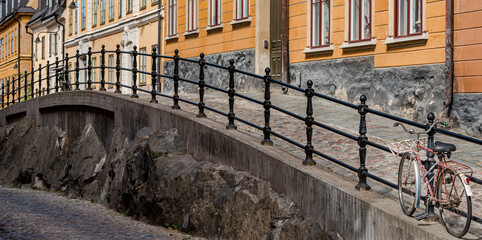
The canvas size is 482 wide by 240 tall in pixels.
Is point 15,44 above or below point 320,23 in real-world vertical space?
above

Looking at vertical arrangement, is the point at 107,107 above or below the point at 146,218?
above

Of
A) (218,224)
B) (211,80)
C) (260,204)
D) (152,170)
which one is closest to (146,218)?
(152,170)

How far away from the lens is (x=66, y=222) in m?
11.1

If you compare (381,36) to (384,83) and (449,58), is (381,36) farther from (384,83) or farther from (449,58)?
(449,58)

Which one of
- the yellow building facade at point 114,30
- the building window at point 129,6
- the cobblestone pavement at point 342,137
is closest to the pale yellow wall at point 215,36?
the yellow building facade at point 114,30

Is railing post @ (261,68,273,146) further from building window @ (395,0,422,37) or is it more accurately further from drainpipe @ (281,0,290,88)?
drainpipe @ (281,0,290,88)

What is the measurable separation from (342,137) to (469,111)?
335 centimetres

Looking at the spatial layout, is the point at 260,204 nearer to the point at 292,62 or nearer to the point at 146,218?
the point at 146,218

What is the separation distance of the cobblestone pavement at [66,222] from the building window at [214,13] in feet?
28.5

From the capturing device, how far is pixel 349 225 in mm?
6930

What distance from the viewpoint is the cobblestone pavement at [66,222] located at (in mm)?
9828

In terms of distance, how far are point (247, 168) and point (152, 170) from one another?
2738 millimetres

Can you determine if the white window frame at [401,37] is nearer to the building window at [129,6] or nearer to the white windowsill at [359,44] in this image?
the white windowsill at [359,44]

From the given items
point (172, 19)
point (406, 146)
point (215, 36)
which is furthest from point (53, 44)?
point (406, 146)
